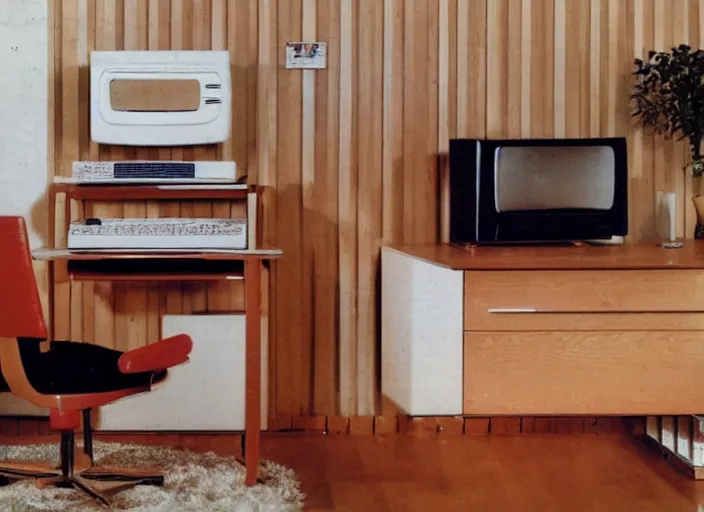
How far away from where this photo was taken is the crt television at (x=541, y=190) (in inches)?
135

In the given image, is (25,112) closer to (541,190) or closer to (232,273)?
(232,273)

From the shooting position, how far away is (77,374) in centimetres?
272

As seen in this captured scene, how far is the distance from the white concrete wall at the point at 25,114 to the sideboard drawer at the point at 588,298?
176 centimetres

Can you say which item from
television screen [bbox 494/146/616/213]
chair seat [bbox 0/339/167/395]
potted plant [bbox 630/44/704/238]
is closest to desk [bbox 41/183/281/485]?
chair seat [bbox 0/339/167/395]

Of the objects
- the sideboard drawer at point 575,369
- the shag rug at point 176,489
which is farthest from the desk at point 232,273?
the sideboard drawer at point 575,369

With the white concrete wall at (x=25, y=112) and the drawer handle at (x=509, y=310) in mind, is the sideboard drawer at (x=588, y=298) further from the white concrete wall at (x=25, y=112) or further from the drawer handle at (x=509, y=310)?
the white concrete wall at (x=25, y=112)

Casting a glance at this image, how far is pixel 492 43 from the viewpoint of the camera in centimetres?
378

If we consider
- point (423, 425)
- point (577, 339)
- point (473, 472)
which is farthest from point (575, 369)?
point (423, 425)

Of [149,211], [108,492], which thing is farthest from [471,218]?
[108,492]

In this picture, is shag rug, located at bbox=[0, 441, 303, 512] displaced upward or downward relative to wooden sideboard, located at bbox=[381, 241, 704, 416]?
downward

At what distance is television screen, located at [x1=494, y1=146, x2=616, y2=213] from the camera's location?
3.47 meters

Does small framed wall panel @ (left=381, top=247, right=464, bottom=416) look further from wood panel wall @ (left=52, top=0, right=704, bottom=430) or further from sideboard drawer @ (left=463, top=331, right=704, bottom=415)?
wood panel wall @ (left=52, top=0, right=704, bottom=430)

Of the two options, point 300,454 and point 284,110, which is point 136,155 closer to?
point 284,110

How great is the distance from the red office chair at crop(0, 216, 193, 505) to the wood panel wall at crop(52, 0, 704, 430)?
915 millimetres
